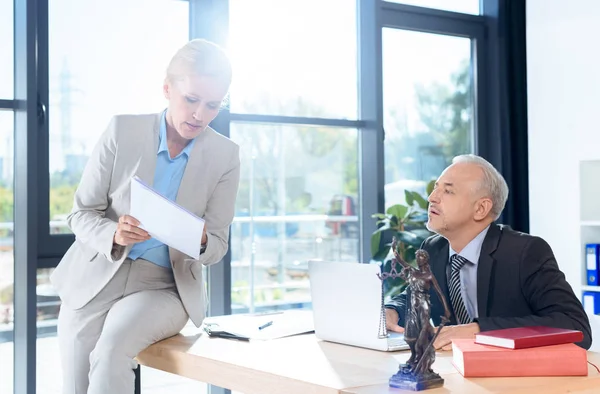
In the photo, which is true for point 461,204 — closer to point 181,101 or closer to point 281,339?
point 281,339

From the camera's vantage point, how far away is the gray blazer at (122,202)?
96.9 inches

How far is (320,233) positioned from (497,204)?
1.93m

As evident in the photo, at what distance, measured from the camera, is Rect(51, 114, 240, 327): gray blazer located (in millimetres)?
2461

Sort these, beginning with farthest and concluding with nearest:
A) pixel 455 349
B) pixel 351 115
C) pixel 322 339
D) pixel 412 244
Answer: pixel 351 115
pixel 412 244
pixel 322 339
pixel 455 349

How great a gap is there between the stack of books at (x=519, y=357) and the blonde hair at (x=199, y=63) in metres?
1.12

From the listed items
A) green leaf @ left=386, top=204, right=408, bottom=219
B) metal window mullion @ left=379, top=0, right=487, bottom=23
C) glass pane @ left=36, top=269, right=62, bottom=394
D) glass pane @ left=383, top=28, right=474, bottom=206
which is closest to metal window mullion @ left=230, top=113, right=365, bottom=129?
glass pane @ left=383, top=28, right=474, bottom=206

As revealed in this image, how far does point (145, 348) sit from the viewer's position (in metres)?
2.39

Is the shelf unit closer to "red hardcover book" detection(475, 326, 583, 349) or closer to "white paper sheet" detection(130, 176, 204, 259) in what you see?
"red hardcover book" detection(475, 326, 583, 349)

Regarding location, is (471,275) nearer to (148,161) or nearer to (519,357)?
(519,357)

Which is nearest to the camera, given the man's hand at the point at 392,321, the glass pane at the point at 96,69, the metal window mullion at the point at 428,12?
the man's hand at the point at 392,321

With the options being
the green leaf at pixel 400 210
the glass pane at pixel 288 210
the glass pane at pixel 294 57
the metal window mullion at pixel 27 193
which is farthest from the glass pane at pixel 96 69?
the green leaf at pixel 400 210

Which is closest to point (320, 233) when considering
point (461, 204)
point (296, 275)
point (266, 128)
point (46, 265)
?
point (296, 275)

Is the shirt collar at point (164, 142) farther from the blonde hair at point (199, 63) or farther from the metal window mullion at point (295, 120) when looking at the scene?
the metal window mullion at point (295, 120)

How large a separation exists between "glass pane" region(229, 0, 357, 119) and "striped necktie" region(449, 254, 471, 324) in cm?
189
